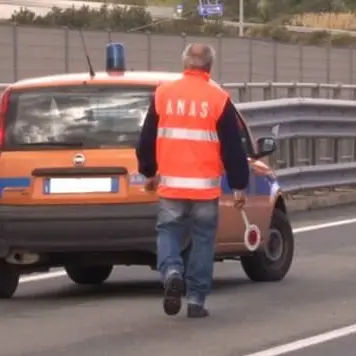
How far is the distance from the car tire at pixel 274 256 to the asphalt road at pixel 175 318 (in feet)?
0.41

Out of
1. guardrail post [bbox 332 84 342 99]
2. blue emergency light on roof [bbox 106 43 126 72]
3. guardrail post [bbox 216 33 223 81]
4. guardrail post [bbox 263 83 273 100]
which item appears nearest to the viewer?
blue emergency light on roof [bbox 106 43 126 72]

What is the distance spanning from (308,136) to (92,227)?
842cm

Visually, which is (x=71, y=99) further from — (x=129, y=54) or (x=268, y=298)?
(x=129, y=54)

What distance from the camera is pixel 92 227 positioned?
34.4ft

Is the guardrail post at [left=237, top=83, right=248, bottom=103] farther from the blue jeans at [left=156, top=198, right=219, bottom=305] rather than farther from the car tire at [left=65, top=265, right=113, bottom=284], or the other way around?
the blue jeans at [left=156, top=198, right=219, bottom=305]

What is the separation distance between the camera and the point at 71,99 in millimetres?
10930

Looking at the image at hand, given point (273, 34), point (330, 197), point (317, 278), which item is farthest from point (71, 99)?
point (273, 34)

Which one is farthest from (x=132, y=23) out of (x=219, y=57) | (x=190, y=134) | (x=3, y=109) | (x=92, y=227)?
(x=190, y=134)

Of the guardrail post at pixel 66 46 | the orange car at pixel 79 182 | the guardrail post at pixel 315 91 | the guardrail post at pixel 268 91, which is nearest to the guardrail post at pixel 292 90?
the guardrail post at pixel 268 91

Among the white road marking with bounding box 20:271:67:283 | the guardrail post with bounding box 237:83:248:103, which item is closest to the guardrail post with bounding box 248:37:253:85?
the guardrail post with bounding box 237:83:248:103

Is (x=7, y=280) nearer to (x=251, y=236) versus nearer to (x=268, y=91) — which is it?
(x=251, y=236)

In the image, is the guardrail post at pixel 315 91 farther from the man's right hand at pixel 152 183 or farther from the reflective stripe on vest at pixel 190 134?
the reflective stripe on vest at pixel 190 134

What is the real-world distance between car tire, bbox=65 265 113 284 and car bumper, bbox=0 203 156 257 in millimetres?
1455

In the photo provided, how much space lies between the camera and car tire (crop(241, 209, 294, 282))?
1175 centimetres
